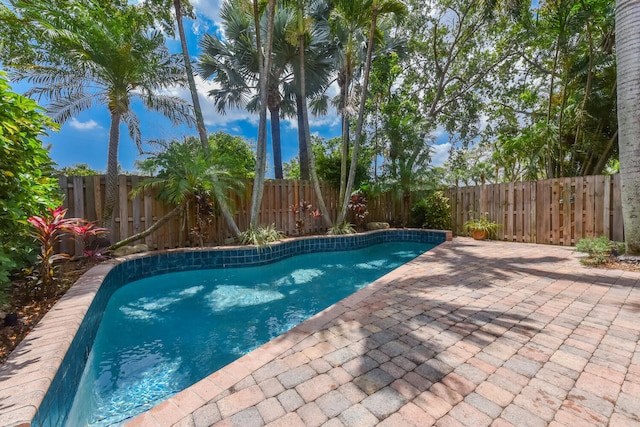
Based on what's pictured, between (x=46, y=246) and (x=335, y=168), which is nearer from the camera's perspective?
(x=46, y=246)

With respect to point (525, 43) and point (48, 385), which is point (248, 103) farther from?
point (48, 385)

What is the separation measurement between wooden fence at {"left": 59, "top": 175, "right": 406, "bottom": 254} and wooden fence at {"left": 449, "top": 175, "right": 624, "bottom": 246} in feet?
18.5

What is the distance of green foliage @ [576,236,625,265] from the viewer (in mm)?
4582

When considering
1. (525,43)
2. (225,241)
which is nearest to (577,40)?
(525,43)

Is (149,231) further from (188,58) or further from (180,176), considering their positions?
(188,58)

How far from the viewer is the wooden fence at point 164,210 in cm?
560

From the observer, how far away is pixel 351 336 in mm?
2264

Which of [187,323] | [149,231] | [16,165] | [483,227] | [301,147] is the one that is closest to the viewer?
[16,165]

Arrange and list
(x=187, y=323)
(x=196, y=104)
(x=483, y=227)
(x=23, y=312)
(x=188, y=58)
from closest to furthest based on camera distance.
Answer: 1. (x=23, y=312)
2. (x=187, y=323)
3. (x=188, y=58)
4. (x=196, y=104)
5. (x=483, y=227)

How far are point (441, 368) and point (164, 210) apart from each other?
264 inches

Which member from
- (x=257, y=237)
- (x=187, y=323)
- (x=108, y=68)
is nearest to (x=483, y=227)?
(x=257, y=237)

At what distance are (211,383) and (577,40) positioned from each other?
428 inches

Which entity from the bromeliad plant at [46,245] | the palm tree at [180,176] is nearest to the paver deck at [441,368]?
the bromeliad plant at [46,245]

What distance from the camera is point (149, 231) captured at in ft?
19.5
